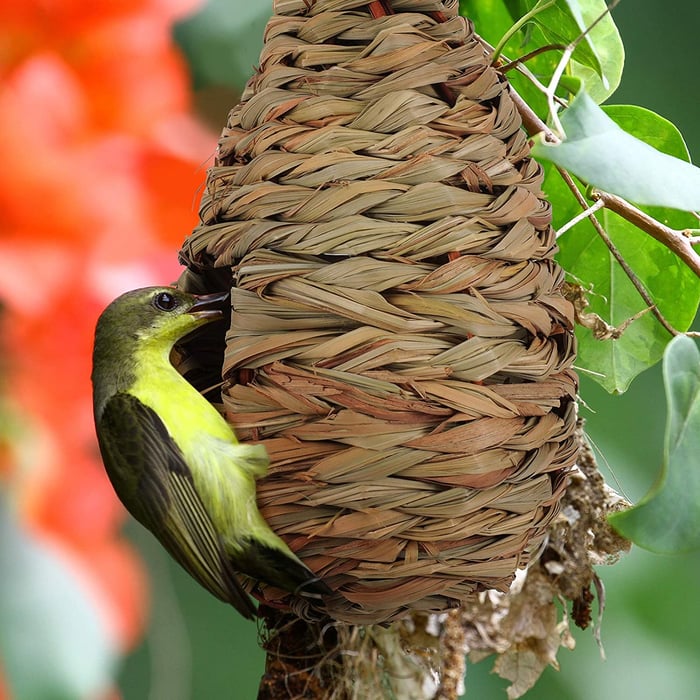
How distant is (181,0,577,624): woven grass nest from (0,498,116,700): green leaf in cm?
64

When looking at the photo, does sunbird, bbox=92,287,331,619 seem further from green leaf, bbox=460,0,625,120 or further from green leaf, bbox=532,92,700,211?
green leaf, bbox=460,0,625,120

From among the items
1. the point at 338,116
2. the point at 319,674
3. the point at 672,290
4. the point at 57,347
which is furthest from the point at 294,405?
the point at 57,347

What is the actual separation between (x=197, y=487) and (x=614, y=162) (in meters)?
0.30

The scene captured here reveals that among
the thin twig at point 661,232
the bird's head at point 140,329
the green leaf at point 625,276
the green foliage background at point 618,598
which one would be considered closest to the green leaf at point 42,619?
the green foliage background at point 618,598

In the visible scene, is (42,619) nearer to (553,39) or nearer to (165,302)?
(165,302)

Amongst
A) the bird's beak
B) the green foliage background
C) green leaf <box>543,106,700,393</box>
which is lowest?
the green foliage background

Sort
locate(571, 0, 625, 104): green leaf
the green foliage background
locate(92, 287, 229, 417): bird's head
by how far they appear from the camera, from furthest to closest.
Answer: the green foliage background, locate(571, 0, 625, 104): green leaf, locate(92, 287, 229, 417): bird's head

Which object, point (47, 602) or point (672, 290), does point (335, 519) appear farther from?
point (47, 602)

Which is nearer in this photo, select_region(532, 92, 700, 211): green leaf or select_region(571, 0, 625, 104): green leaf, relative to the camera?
select_region(532, 92, 700, 211): green leaf

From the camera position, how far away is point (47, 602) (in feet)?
3.74

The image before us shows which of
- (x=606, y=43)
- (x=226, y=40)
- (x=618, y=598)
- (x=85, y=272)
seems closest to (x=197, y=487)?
(x=606, y=43)

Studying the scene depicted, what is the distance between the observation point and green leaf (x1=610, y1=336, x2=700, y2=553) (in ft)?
1.67

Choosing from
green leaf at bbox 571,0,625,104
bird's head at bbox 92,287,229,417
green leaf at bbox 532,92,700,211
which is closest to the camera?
green leaf at bbox 532,92,700,211

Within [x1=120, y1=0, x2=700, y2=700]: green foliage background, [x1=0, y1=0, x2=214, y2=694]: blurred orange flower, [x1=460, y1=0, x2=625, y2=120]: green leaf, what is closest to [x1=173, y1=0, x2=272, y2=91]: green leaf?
[x1=120, y1=0, x2=700, y2=700]: green foliage background
